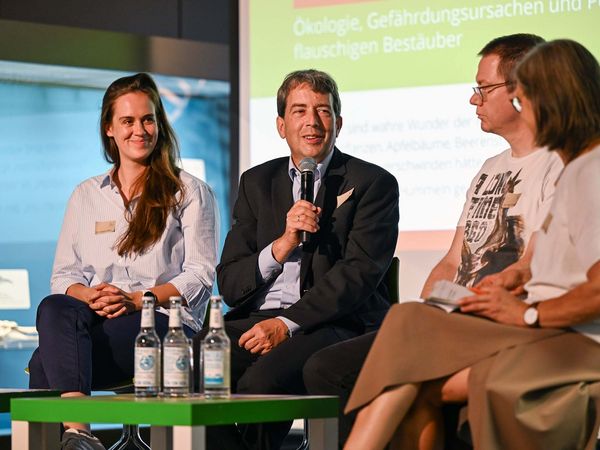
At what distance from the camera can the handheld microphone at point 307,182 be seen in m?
3.42

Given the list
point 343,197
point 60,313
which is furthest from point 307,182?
→ point 60,313

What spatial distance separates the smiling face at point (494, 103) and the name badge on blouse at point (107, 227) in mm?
1398

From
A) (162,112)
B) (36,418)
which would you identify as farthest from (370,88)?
(36,418)

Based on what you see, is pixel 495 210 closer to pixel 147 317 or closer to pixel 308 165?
pixel 308 165

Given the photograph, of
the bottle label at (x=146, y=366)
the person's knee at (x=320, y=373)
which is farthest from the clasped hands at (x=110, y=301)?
the bottle label at (x=146, y=366)

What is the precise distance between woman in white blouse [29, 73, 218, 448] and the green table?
2.27 feet

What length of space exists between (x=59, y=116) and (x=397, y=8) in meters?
2.61

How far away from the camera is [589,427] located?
8.48 ft

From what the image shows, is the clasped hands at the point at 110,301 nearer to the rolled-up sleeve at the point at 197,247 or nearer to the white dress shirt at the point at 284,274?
the rolled-up sleeve at the point at 197,247

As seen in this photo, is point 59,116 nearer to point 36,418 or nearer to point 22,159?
point 22,159

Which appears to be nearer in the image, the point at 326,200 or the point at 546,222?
the point at 546,222

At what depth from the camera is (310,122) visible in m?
3.58

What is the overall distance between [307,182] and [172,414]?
3.67ft

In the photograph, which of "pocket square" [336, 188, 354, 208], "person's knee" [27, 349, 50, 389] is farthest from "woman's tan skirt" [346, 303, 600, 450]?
"person's knee" [27, 349, 50, 389]
